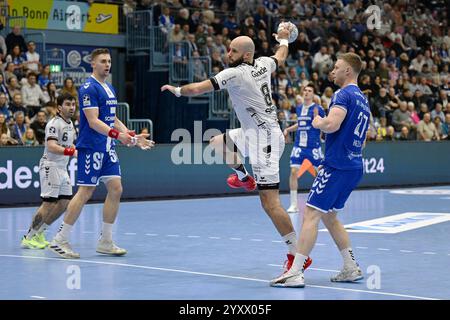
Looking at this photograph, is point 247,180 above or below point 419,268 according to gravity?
above

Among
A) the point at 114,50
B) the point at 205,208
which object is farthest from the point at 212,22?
the point at 205,208

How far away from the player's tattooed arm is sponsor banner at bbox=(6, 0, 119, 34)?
17036 mm

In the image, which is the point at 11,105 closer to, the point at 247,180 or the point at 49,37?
the point at 49,37

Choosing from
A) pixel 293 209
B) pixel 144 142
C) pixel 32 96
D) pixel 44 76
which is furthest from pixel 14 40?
pixel 144 142

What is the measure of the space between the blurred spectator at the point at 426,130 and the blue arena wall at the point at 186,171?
0.56 m

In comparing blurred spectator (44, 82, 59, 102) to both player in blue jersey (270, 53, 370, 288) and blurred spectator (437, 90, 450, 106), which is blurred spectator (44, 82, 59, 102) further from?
blurred spectator (437, 90, 450, 106)

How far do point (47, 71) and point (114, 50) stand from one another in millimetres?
5198

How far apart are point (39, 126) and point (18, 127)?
1.50 feet

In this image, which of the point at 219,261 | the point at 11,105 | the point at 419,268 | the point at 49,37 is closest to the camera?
the point at 419,268

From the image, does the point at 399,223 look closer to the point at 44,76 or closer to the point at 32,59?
the point at 44,76

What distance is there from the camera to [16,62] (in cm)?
2155

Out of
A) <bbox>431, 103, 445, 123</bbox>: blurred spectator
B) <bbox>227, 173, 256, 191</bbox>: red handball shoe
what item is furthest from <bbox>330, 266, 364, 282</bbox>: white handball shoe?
<bbox>431, 103, 445, 123</bbox>: blurred spectator

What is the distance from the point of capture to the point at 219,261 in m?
10.3
